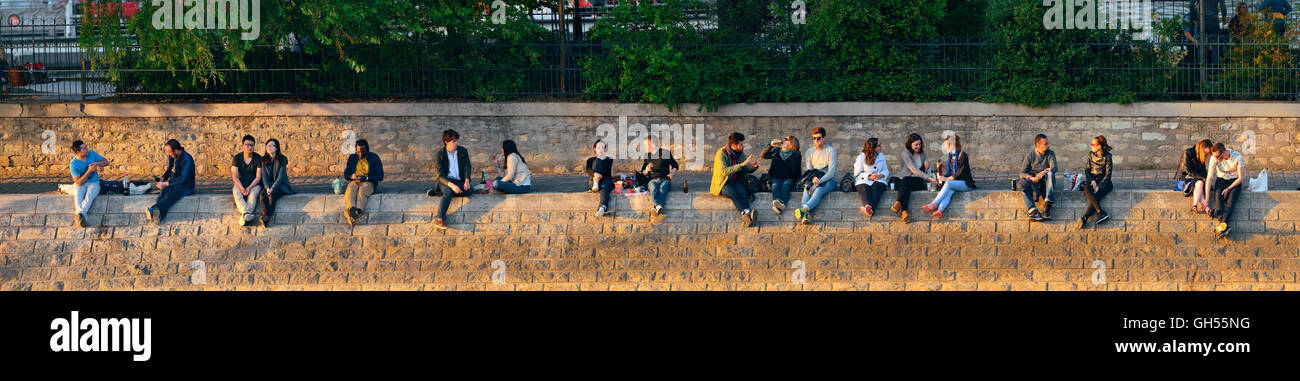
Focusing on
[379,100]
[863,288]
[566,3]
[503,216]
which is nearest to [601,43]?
[566,3]

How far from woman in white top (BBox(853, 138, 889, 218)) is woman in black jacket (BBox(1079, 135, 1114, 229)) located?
2216mm

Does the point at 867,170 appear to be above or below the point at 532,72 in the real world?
below

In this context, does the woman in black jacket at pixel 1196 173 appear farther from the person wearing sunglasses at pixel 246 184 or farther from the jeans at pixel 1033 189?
the person wearing sunglasses at pixel 246 184

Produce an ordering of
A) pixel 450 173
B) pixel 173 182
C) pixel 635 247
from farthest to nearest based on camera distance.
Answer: pixel 173 182 → pixel 450 173 → pixel 635 247

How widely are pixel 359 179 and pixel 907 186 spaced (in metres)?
6.29

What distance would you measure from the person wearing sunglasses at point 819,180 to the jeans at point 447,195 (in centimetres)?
382

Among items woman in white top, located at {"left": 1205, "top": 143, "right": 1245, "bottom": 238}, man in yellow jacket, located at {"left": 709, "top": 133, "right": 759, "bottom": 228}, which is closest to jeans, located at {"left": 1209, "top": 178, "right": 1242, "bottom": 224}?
woman in white top, located at {"left": 1205, "top": 143, "right": 1245, "bottom": 238}

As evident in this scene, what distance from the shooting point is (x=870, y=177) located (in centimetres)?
1463

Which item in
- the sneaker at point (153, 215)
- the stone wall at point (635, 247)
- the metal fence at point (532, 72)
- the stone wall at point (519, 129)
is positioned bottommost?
the stone wall at point (635, 247)

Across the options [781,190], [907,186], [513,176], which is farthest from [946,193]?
[513,176]

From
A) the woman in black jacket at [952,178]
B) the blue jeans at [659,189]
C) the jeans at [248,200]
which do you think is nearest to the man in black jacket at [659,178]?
the blue jeans at [659,189]

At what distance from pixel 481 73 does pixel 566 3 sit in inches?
81.1

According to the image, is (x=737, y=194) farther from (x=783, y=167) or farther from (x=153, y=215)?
(x=153, y=215)

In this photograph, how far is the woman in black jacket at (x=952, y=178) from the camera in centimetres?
1455
